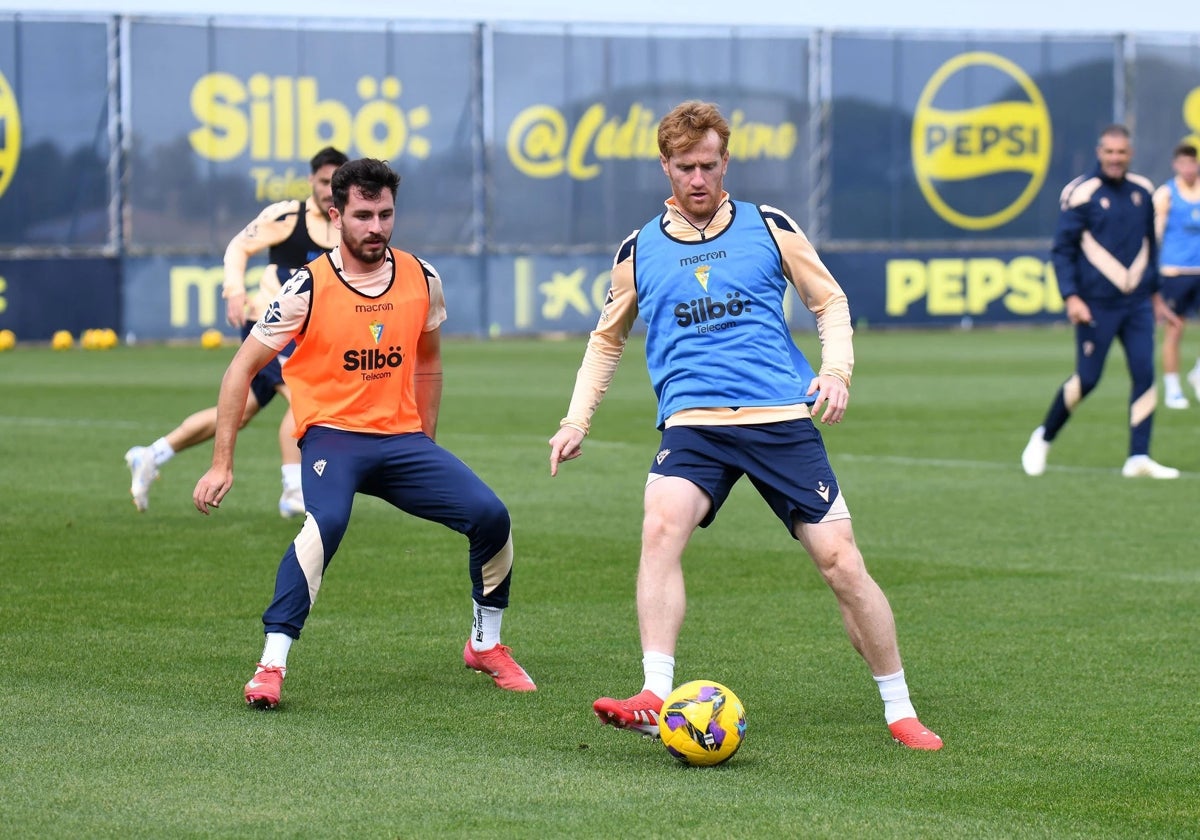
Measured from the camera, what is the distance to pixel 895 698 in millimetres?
6266

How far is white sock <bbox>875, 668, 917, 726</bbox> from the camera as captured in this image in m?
6.25

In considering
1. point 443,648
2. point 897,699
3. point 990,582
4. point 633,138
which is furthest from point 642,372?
point 897,699

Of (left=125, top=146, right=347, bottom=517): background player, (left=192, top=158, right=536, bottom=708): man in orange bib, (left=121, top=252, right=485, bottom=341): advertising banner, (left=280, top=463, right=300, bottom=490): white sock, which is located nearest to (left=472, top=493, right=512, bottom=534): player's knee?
(left=192, top=158, right=536, bottom=708): man in orange bib

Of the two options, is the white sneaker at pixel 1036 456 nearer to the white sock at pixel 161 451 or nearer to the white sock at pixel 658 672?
the white sock at pixel 161 451

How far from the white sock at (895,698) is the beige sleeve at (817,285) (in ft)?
3.26

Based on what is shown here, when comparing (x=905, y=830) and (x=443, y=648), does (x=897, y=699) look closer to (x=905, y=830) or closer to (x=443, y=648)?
(x=905, y=830)

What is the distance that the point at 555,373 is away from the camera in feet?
86.4

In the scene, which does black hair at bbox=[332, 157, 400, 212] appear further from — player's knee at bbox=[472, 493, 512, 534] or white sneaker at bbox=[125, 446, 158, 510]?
white sneaker at bbox=[125, 446, 158, 510]

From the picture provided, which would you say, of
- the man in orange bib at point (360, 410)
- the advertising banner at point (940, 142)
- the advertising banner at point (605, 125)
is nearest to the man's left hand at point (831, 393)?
the man in orange bib at point (360, 410)

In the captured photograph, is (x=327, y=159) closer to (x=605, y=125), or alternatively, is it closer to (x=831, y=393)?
(x=831, y=393)

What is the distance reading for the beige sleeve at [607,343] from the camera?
6555mm

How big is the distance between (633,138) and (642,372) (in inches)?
458

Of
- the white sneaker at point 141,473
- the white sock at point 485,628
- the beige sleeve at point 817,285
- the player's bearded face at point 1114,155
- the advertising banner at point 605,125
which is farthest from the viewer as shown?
the advertising banner at point 605,125

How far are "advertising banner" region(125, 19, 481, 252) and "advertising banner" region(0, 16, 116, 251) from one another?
0.55 metres
